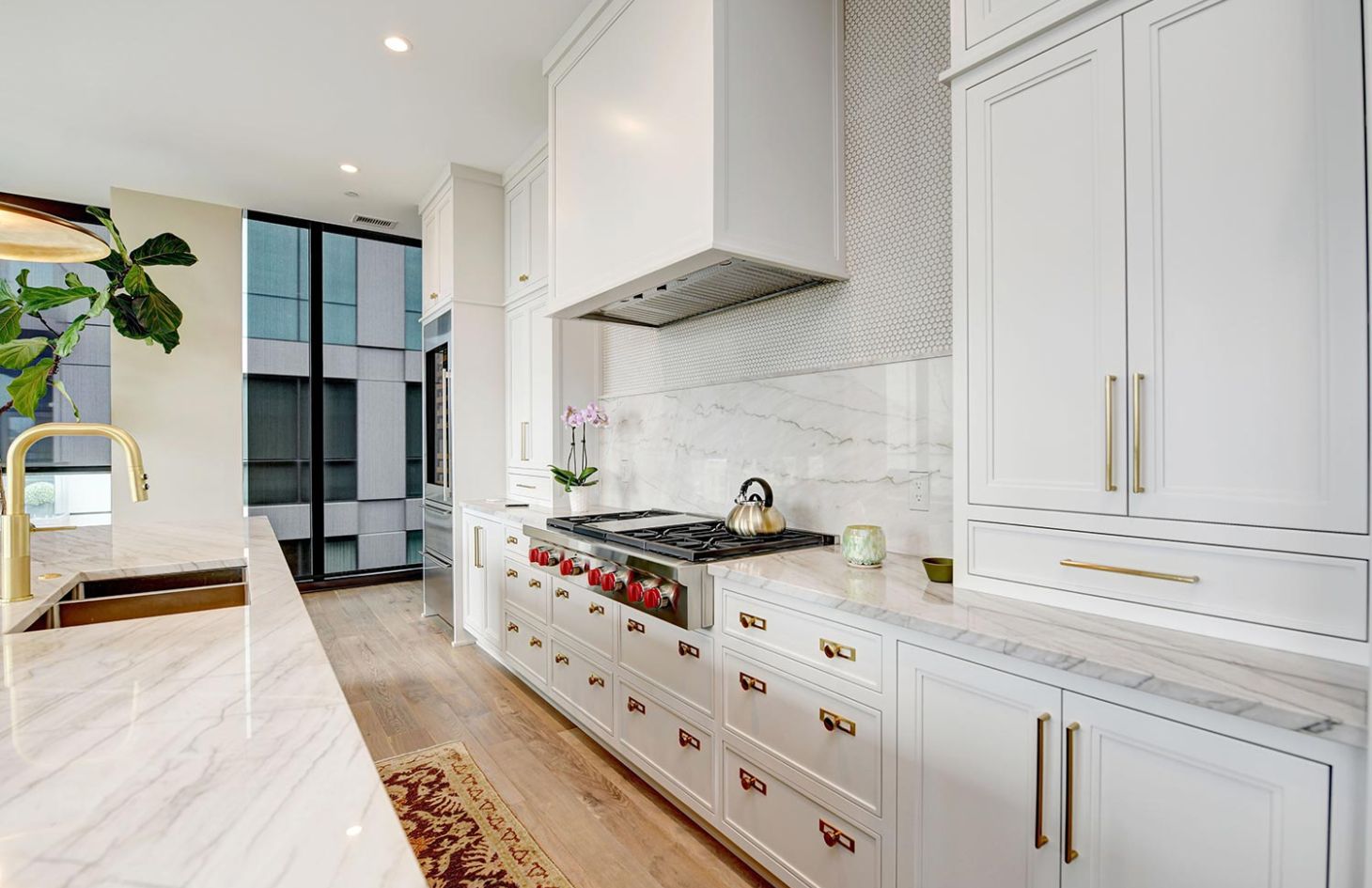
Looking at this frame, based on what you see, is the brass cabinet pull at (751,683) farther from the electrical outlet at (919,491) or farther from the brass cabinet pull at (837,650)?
the electrical outlet at (919,491)

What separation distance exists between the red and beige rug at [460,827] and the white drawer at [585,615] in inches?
23.3

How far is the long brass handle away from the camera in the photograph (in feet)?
4.11

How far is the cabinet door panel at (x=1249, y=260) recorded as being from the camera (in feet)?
3.38

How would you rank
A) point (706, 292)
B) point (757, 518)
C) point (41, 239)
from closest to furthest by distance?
point (41, 239) < point (757, 518) < point (706, 292)

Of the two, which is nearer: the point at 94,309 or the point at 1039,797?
the point at 1039,797

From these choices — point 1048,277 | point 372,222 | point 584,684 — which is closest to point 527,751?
point 584,684

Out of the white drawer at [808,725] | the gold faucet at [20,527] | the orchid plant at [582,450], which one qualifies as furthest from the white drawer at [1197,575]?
the orchid plant at [582,450]

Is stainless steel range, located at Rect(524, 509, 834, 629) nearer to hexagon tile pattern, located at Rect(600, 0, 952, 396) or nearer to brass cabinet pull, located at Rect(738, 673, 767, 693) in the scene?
brass cabinet pull, located at Rect(738, 673, 767, 693)

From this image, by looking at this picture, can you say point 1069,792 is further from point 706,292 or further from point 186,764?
point 706,292

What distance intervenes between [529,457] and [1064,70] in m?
3.21

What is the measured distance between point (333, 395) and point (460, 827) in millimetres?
4132

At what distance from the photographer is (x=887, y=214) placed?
2.18 m

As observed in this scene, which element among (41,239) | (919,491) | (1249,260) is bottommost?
(919,491)

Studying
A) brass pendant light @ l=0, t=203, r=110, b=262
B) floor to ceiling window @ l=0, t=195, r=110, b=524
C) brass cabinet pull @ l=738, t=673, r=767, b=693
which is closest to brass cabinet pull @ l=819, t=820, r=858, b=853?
brass cabinet pull @ l=738, t=673, r=767, b=693
